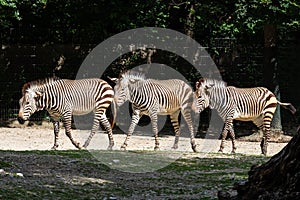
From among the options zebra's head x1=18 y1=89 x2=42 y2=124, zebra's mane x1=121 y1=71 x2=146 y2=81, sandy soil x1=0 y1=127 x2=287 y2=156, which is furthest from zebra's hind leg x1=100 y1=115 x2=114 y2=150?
zebra's head x1=18 y1=89 x2=42 y2=124

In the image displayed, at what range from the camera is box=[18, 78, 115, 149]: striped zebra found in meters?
13.3

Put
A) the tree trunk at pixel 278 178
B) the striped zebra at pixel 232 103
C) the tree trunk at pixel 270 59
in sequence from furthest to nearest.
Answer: the tree trunk at pixel 270 59 < the striped zebra at pixel 232 103 < the tree trunk at pixel 278 178

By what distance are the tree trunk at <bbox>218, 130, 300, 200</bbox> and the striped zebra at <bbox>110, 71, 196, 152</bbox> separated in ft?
24.4

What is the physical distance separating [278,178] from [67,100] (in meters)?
8.51

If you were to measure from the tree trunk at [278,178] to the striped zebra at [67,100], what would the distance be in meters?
7.29

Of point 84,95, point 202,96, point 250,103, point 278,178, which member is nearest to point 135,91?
point 84,95

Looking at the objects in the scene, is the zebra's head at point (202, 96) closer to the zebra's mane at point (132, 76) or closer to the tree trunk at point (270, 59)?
the zebra's mane at point (132, 76)

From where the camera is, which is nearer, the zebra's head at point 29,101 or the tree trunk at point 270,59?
the zebra's head at point 29,101

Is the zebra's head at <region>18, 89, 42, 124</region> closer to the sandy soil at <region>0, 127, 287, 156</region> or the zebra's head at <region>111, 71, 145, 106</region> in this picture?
the sandy soil at <region>0, 127, 287, 156</region>

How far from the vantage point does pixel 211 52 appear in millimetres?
19531

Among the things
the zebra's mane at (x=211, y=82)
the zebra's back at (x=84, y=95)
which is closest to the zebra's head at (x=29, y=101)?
the zebra's back at (x=84, y=95)

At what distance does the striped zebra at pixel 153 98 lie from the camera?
13.6 meters

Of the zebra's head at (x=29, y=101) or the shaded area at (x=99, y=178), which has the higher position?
the zebra's head at (x=29, y=101)

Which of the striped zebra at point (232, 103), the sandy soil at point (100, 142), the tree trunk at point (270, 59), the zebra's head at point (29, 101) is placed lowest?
the sandy soil at point (100, 142)
